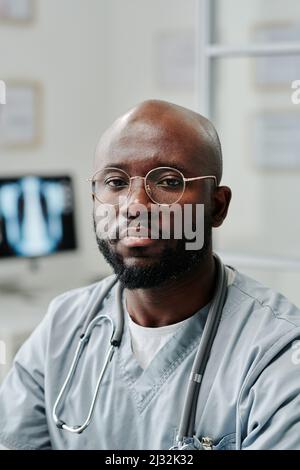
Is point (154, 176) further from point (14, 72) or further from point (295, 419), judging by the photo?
point (14, 72)

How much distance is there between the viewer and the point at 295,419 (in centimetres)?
75

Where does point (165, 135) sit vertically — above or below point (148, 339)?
above

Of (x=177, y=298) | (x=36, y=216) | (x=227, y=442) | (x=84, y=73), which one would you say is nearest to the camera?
(x=227, y=442)

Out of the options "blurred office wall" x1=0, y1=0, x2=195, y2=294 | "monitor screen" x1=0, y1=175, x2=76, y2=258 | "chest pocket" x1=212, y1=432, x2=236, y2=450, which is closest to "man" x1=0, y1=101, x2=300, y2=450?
"chest pocket" x1=212, y1=432, x2=236, y2=450

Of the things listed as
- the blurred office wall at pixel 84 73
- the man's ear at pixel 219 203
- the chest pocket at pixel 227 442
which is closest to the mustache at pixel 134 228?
the man's ear at pixel 219 203

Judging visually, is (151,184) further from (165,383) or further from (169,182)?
(165,383)

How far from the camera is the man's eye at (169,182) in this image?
0.83m

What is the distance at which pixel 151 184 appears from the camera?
0.83 m

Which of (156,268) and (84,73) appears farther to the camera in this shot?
(84,73)

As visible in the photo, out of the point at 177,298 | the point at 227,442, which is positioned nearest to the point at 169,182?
the point at 177,298

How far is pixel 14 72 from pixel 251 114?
823mm

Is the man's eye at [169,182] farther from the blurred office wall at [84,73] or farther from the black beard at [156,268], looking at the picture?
the blurred office wall at [84,73]

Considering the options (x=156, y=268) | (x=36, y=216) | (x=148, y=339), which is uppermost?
(x=156, y=268)

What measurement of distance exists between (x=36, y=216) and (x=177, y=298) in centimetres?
122
